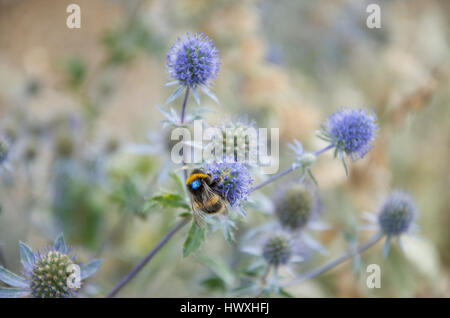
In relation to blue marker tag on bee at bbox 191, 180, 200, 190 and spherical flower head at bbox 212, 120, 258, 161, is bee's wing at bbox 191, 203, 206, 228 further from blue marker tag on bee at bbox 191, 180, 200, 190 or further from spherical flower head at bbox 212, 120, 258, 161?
spherical flower head at bbox 212, 120, 258, 161

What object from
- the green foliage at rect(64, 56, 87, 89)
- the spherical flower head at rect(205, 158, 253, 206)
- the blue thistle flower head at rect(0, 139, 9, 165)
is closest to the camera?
the spherical flower head at rect(205, 158, 253, 206)

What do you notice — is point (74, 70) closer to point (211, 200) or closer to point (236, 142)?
point (236, 142)

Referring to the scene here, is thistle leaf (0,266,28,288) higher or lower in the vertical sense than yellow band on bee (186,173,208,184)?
lower

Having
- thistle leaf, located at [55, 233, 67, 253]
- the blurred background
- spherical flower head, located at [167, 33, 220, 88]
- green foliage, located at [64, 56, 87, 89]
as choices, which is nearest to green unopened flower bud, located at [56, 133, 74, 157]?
the blurred background

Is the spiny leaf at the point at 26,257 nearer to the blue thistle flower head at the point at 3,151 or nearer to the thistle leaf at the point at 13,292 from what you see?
the thistle leaf at the point at 13,292

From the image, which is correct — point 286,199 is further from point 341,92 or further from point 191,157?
point 341,92
